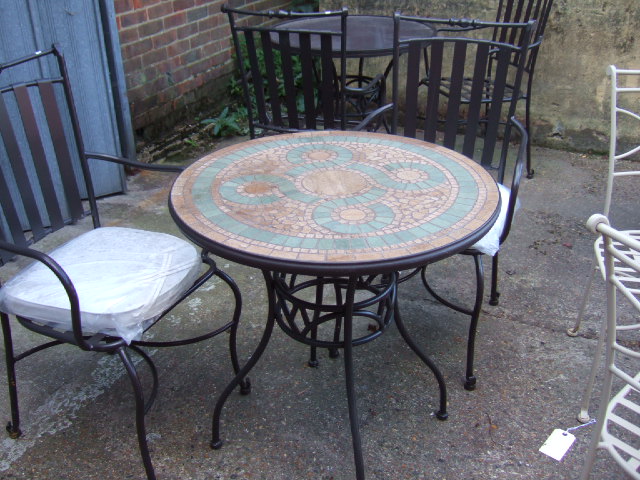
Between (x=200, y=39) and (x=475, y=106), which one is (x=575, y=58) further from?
(x=200, y=39)

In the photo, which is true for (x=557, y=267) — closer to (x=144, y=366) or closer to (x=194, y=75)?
(x=144, y=366)

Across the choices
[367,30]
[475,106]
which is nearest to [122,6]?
[367,30]

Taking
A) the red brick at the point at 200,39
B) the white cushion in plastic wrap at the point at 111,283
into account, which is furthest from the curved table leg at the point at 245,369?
the red brick at the point at 200,39

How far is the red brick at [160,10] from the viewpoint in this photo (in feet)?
11.8

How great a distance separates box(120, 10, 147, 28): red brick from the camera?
3.41 m

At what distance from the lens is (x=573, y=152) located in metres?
4.08

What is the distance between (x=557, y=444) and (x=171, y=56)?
3.22 meters

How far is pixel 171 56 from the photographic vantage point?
3.86 m

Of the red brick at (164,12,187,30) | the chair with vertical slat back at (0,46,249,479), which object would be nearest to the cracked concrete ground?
the chair with vertical slat back at (0,46,249,479)

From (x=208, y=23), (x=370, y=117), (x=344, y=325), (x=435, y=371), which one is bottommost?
(x=435, y=371)

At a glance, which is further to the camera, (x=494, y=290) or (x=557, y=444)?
(x=494, y=290)

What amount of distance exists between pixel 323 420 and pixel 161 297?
70 centimetres

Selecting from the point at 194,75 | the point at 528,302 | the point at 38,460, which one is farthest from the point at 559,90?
the point at 38,460

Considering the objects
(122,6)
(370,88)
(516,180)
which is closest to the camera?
(516,180)
